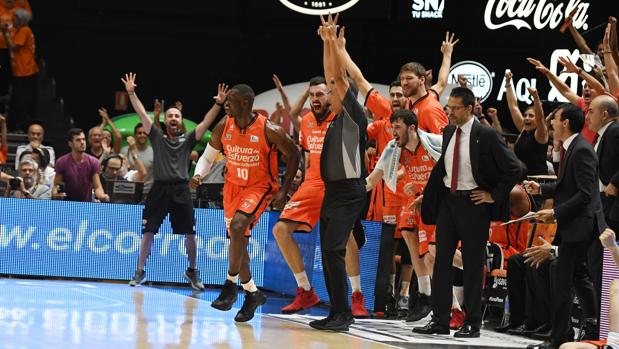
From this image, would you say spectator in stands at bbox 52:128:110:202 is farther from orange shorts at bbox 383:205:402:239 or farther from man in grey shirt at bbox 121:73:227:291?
orange shorts at bbox 383:205:402:239

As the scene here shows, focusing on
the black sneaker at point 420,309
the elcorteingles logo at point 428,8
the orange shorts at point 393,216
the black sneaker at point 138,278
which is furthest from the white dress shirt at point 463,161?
the elcorteingles logo at point 428,8

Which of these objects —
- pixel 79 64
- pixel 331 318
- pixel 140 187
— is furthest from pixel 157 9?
pixel 331 318

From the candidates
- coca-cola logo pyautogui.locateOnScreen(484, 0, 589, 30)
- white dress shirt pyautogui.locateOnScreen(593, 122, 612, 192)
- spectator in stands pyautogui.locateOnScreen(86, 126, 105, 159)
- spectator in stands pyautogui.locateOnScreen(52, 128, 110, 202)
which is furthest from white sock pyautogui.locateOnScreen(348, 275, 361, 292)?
coca-cola logo pyautogui.locateOnScreen(484, 0, 589, 30)

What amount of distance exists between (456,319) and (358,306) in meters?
1.04

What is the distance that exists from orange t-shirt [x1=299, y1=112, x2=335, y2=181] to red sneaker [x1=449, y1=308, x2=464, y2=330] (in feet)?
5.88

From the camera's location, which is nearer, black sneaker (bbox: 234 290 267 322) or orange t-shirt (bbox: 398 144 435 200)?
black sneaker (bbox: 234 290 267 322)

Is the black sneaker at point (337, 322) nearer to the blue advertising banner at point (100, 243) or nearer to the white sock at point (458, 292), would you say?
the white sock at point (458, 292)

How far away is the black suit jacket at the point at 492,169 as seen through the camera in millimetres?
9227

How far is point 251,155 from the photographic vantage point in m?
10.1

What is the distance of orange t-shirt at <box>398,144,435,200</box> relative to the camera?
10391 millimetres

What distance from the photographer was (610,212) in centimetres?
894

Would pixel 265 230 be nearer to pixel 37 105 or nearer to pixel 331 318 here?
pixel 331 318

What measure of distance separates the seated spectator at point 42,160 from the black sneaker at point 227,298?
6.36 m

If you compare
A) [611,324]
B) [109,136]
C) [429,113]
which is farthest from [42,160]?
[611,324]
